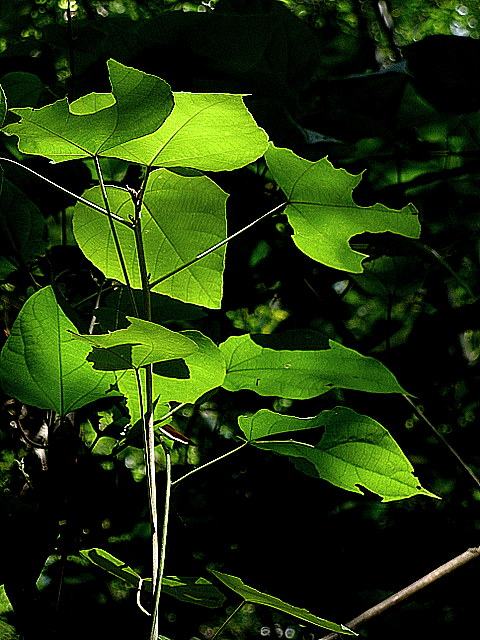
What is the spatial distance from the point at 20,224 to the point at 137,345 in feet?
1.09

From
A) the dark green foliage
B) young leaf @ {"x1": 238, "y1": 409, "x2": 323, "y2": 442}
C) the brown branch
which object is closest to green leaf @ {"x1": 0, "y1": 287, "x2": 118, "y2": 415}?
the dark green foliage

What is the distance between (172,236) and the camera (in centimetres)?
48

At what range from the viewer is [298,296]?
946mm

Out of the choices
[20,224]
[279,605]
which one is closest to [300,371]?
[279,605]

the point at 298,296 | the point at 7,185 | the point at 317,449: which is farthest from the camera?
the point at 298,296

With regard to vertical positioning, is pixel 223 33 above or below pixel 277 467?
above

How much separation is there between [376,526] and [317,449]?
50cm

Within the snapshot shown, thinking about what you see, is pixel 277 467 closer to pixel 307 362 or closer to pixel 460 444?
pixel 460 444

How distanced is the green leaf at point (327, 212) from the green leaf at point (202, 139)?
90mm

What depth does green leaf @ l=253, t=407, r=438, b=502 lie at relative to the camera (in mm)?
468

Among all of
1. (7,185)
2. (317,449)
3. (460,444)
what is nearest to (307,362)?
(317,449)

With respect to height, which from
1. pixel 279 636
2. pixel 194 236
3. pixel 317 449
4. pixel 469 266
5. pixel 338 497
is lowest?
pixel 279 636

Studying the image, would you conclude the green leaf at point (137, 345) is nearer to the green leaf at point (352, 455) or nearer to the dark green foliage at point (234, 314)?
the dark green foliage at point (234, 314)

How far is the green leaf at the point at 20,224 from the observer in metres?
0.63
